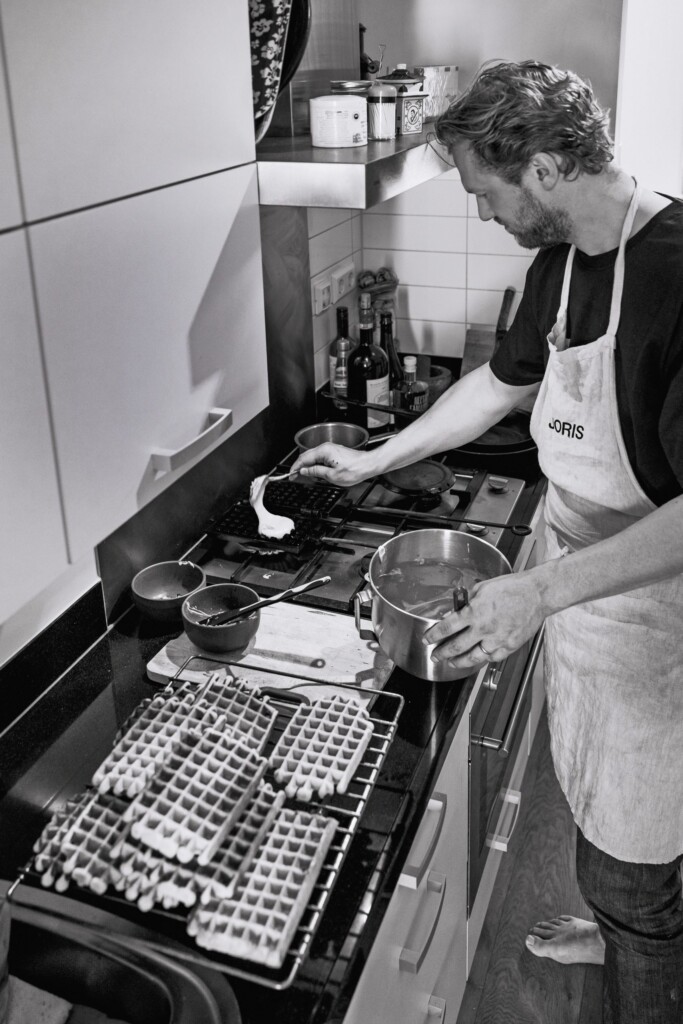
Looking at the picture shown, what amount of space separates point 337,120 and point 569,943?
167cm

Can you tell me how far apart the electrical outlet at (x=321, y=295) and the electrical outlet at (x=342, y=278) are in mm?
30

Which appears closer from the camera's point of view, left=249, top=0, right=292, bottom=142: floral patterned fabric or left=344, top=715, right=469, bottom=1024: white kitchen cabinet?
left=344, top=715, right=469, bottom=1024: white kitchen cabinet

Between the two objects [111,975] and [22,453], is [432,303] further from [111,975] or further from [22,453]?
[111,975]

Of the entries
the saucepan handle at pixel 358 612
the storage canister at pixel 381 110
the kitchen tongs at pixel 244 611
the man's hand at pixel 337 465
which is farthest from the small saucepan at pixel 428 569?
the storage canister at pixel 381 110

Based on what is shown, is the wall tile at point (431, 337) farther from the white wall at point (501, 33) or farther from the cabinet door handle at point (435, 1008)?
the cabinet door handle at point (435, 1008)

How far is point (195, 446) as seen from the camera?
1.37m

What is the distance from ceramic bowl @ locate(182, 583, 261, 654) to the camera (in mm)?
1437

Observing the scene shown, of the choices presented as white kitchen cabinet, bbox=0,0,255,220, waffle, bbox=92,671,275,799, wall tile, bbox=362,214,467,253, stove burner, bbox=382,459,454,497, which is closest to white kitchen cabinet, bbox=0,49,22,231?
white kitchen cabinet, bbox=0,0,255,220

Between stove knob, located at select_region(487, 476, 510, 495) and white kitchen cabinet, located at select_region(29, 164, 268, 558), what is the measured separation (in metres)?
0.69

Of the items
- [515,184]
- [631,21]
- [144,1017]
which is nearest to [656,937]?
[144,1017]

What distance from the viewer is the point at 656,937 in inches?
64.2

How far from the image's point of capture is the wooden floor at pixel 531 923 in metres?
1.86

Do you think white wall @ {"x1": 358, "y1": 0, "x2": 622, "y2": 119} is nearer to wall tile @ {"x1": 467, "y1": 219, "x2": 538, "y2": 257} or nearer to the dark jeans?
wall tile @ {"x1": 467, "y1": 219, "x2": 538, "y2": 257}

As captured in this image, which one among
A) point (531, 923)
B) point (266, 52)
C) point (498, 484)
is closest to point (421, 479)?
point (498, 484)
